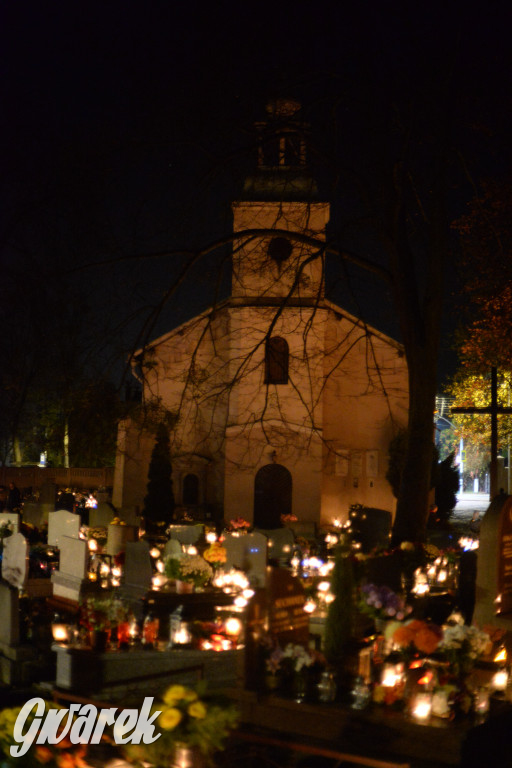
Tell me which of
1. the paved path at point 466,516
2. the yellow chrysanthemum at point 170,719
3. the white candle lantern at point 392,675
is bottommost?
the paved path at point 466,516

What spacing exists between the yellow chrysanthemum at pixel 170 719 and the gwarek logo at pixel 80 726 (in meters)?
0.08

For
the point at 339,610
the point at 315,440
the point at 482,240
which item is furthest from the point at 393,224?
the point at 315,440

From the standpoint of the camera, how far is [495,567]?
30.7ft

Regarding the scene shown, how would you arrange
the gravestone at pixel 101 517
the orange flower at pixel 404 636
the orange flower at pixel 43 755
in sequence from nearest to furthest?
1. the orange flower at pixel 43 755
2. the orange flower at pixel 404 636
3. the gravestone at pixel 101 517

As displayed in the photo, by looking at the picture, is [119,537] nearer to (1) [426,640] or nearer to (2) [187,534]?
(2) [187,534]

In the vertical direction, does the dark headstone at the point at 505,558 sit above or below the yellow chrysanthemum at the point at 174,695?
above

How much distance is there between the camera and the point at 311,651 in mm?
7656

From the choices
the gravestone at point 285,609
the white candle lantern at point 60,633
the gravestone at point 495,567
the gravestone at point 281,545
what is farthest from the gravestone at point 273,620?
the gravestone at point 281,545

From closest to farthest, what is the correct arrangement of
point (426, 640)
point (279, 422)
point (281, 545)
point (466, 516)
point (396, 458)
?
1. point (426, 640)
2. point (281, 545)
3. point (396, 458)
4. point (279, 422)
5. point (466, 516)

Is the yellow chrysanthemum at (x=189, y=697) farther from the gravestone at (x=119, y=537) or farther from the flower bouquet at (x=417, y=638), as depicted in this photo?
the gravestone at (x=119, y=537)

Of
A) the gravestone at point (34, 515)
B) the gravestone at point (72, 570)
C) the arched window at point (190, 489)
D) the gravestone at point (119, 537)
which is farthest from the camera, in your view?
the arched window at point (190, 489)

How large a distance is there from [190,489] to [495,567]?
20.7 meters

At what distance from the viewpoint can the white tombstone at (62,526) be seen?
1711cm

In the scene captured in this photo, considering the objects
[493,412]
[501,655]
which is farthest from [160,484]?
[501,655]
